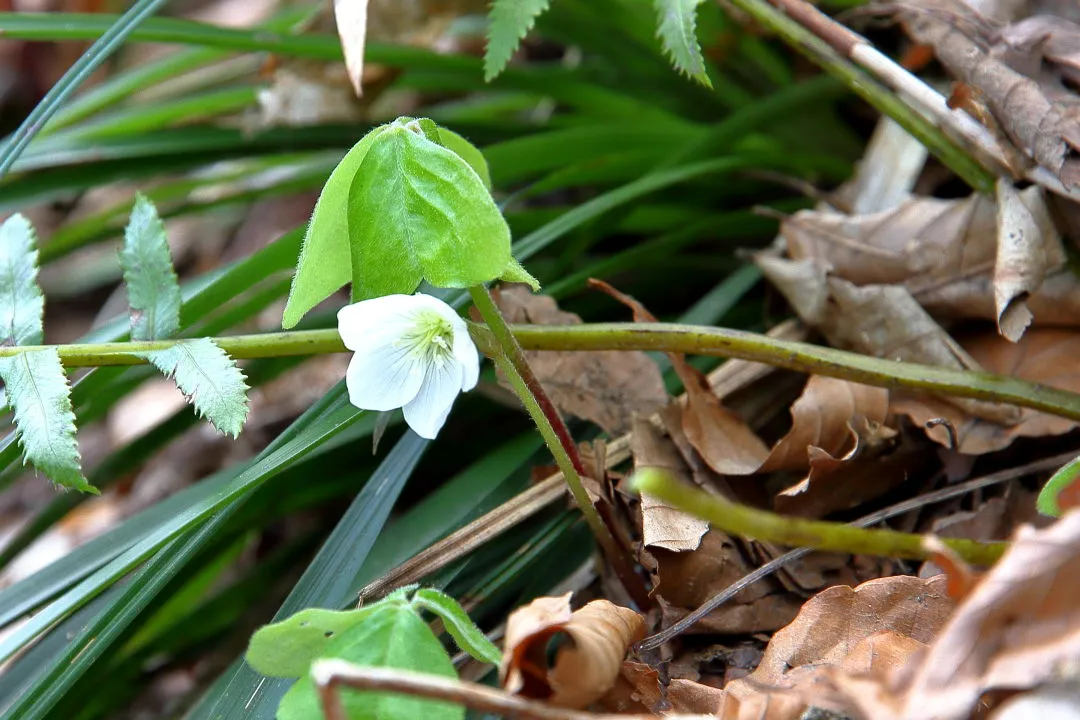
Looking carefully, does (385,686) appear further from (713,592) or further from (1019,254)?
(1019,254)

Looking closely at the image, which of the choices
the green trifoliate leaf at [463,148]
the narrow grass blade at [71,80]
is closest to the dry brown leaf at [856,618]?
the green trifoliate leaf at [463,148]

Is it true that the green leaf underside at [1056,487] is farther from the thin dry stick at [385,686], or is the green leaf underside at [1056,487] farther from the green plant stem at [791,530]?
the thin dry stick at [385,686]

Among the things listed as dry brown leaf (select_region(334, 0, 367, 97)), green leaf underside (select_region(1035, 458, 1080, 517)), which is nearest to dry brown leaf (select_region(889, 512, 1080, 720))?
green leaf underside (select_region(1035, 458, 1080, 517))

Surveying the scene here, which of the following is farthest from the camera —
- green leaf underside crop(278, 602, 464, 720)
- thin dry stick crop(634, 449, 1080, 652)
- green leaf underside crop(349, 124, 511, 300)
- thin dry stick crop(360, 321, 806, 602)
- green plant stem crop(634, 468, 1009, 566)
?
thin dry stick crop(360, 321, 806, 602)

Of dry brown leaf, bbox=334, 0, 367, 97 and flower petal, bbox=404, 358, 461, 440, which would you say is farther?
dry brown leaf, bbox=334, 0, 367, 97

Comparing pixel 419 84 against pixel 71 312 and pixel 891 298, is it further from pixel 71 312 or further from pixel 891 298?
pixel 71 312

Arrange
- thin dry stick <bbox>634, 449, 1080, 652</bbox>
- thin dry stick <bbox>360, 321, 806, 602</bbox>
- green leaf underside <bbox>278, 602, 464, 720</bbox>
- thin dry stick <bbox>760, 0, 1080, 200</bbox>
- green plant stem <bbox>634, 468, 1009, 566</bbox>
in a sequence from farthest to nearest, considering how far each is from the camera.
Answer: thin dry stick <bbox>760, 0, 1080, 200</bbox> < thin dry stick <bbox>360, 321, 806, 602</bbox> < thin dry stick <bbox>634, 449, 1080, 652</bbox> < green leaf underside <bbox>278, 602, 464, 720</bbox> < green plant stem <bbox>634, 468, 1009, 566</bbox>

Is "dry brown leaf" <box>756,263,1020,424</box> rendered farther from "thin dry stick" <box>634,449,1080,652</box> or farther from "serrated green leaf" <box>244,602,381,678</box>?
"serrated green leaf" <box>244,602,381,678</box>
